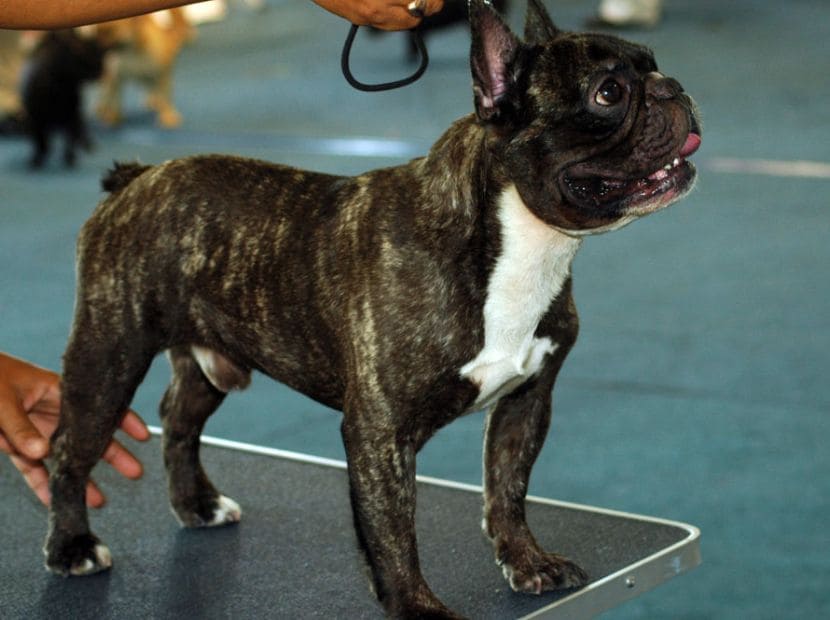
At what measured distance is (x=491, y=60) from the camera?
1678mm

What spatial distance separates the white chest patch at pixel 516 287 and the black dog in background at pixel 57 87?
Answer: 6.68m

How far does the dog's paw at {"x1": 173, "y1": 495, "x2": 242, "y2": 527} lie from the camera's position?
2.37m

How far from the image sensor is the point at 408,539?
1814 mm

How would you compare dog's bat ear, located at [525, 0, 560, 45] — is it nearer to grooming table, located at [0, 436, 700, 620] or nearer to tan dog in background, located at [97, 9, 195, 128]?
grooming table, located at [0, 436, 700, 620]

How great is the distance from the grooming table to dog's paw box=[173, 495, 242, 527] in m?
0.02

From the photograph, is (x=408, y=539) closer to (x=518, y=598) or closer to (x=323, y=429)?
(x=518, y=598)

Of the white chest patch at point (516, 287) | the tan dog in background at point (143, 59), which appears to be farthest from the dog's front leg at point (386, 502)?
the tan dog in background at point (143, 59)

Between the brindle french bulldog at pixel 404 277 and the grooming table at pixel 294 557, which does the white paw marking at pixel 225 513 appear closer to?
the grooming table at pixel 294 557

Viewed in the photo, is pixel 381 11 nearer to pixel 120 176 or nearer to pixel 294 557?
pixel 120 176

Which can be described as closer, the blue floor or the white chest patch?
the white chest patch

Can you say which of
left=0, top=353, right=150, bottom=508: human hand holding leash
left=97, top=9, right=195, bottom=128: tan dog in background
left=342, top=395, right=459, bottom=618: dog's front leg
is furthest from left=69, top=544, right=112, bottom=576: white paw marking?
left=97, top=9, right=195, bottom=128: tan dog in background

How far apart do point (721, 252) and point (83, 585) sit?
3988mm

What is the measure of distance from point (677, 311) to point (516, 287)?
11.0ft

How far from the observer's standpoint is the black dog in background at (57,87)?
802 cm
